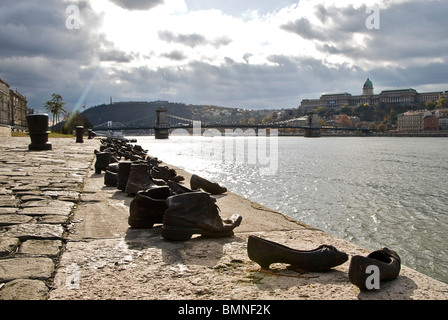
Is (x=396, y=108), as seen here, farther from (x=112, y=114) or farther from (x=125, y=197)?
(x=125, y=197)

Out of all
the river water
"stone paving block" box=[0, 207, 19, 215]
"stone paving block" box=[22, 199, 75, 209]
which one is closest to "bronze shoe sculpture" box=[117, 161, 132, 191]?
"stone paving block" box=[22, 199, 75, 209]

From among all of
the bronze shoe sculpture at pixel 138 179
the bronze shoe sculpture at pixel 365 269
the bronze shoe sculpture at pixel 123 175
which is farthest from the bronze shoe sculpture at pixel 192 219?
the bronze shoe sculpture at pixel 123 175

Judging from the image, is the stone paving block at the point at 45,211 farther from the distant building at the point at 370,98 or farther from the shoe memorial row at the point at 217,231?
the distant building at the point at 370,98

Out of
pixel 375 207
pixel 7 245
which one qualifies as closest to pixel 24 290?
pixel 7 245

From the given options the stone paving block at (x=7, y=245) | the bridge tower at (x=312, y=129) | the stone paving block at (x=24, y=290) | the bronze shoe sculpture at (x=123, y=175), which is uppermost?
the bridge tower at (x=312, y=129)

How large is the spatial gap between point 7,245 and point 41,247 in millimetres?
198

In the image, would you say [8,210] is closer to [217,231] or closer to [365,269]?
[217,231]

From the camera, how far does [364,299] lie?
1.75 m

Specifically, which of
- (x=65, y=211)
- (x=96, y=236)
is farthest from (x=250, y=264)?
(x=65, y=211)

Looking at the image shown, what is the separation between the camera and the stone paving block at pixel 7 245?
223cm

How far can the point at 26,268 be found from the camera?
1.99 metres

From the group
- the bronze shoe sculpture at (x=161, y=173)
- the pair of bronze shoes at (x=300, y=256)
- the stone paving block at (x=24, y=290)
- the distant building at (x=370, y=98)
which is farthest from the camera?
the distant building at (x=370, y=98)

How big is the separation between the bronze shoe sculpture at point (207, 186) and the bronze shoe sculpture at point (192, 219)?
2.63 meters

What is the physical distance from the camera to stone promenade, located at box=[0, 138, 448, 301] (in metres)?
1.79
